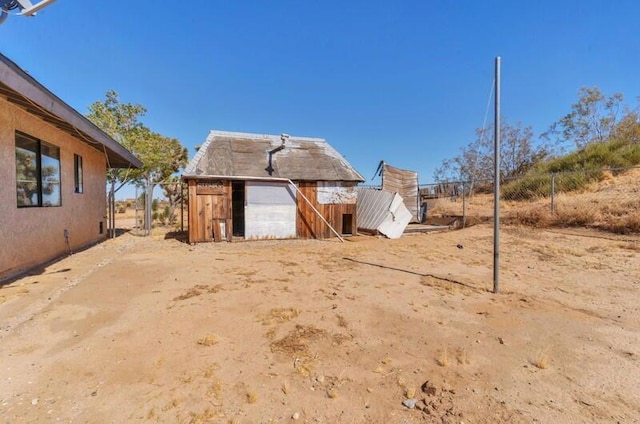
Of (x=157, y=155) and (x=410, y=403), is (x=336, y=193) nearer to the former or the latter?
(x=410, y=403)

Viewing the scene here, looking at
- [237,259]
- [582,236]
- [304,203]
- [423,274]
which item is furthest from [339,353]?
[582,236]

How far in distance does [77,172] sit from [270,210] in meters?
5.75

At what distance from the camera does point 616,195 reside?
11141 millimetres

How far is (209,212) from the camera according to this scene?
10.4 meters

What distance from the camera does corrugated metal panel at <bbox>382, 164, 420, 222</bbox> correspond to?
1443 centimetres

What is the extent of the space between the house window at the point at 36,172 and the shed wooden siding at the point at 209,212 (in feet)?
11.4

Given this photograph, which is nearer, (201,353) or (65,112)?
(201,353)

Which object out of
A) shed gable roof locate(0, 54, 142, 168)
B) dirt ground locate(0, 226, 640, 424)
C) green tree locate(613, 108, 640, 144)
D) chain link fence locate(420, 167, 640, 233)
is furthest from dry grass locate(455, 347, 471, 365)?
green tree locate(613, 108, 640, 144)

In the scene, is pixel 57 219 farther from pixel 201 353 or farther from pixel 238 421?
pixel 238 421

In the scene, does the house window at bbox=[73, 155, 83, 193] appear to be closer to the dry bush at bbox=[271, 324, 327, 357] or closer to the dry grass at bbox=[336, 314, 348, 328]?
the dry bush at bbox=[271, 324, 327, 357]

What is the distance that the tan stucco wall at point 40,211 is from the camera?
5242 millimetres

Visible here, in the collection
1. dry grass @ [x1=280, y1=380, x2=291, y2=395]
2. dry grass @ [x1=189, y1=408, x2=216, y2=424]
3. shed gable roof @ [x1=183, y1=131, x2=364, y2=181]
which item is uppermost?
shed gable roof @ [x1=183, y1=131, x2=364, y2=181]

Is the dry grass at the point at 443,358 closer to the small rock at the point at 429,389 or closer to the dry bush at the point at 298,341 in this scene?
the small rock at the point at 429,389

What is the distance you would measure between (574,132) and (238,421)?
2873 centimetres
